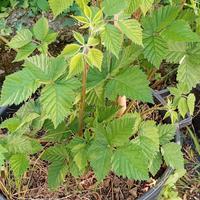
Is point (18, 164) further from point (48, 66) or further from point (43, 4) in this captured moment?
point (43, 4)

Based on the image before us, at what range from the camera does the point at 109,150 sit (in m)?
1.18

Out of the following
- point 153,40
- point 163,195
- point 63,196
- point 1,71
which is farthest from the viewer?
point 1,71

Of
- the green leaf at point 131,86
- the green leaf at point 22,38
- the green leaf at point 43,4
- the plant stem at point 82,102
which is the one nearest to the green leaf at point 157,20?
the green leaf at point 131,86

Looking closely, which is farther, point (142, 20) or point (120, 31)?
point (142, 20)

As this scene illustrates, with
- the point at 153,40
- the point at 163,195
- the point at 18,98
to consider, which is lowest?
the point at 163,195

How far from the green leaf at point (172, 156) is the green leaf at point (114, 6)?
56cm

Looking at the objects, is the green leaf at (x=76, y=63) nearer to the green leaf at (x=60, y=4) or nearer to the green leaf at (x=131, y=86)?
the green leaf at (x=60, y=4)

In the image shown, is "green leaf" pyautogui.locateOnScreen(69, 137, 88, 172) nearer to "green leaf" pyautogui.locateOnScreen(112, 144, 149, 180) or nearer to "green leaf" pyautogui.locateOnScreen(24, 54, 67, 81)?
"green leaf" pyautogui.locateOnScreen(112, 144, 149, 180)

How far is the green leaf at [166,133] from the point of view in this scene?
55.3 inches

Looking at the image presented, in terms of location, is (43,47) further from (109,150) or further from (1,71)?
(1,71)

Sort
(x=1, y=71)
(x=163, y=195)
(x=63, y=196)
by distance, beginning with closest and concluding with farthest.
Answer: (x=63, y=196), (x=163, y=195), (x=1, y=71)

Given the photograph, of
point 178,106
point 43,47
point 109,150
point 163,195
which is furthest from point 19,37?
point 163,195

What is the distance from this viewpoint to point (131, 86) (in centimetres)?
114

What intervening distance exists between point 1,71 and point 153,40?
4.06ft
